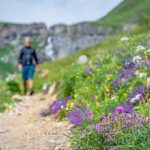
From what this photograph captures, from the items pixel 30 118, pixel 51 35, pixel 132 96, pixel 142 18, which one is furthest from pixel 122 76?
pixel 51 35

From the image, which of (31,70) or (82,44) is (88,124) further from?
(82,44)

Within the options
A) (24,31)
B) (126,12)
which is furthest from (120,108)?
(24,31)

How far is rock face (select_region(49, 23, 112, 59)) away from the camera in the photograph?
161 m

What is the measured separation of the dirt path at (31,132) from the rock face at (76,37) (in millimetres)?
145280

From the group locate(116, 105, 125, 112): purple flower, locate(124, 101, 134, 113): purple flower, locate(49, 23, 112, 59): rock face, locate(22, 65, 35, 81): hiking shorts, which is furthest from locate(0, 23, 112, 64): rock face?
locate(116, 105, 125, 112): purple flower

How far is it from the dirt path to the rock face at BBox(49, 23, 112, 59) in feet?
477

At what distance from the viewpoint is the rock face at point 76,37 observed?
161 metres

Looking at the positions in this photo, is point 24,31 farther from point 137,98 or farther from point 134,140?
point 134,140

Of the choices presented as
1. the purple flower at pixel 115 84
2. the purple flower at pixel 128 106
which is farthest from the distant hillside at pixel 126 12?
the purple flower at pixel 128 106

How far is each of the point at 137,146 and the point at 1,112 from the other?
377 inches

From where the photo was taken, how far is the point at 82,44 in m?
163

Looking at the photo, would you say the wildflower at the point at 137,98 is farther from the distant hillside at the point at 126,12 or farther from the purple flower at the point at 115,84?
the distant hillside at the point at 126,12

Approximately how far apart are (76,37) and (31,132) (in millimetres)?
153213

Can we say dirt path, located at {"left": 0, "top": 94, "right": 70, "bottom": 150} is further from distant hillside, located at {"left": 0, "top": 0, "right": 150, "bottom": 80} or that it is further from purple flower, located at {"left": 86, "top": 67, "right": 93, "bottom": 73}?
distant hillside, located at {"left": 0, "top": 0, "right": 150, "bottom": 80}
